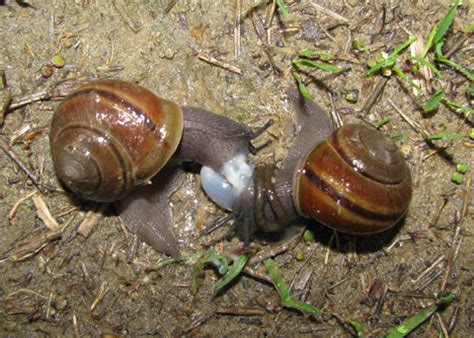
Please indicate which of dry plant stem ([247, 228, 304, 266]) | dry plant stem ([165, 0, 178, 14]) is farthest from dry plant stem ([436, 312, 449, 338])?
dry plant stem ([165, 0, 178, 14])

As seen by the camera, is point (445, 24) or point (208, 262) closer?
point (445, 24)

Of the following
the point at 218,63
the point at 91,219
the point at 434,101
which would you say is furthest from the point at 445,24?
the point at 91,219

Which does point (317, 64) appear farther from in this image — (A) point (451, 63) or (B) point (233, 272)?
(B) point (233, 272)

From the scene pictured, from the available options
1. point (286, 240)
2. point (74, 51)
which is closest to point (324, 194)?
point (286, 240)

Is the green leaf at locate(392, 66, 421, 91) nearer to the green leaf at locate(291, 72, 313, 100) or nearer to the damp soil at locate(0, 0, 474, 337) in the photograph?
the damp soil at locate(0, 0, 474, 337)

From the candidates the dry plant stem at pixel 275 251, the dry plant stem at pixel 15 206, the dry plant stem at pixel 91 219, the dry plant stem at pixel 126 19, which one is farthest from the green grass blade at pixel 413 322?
the dry plant stem at pixel 126 19
